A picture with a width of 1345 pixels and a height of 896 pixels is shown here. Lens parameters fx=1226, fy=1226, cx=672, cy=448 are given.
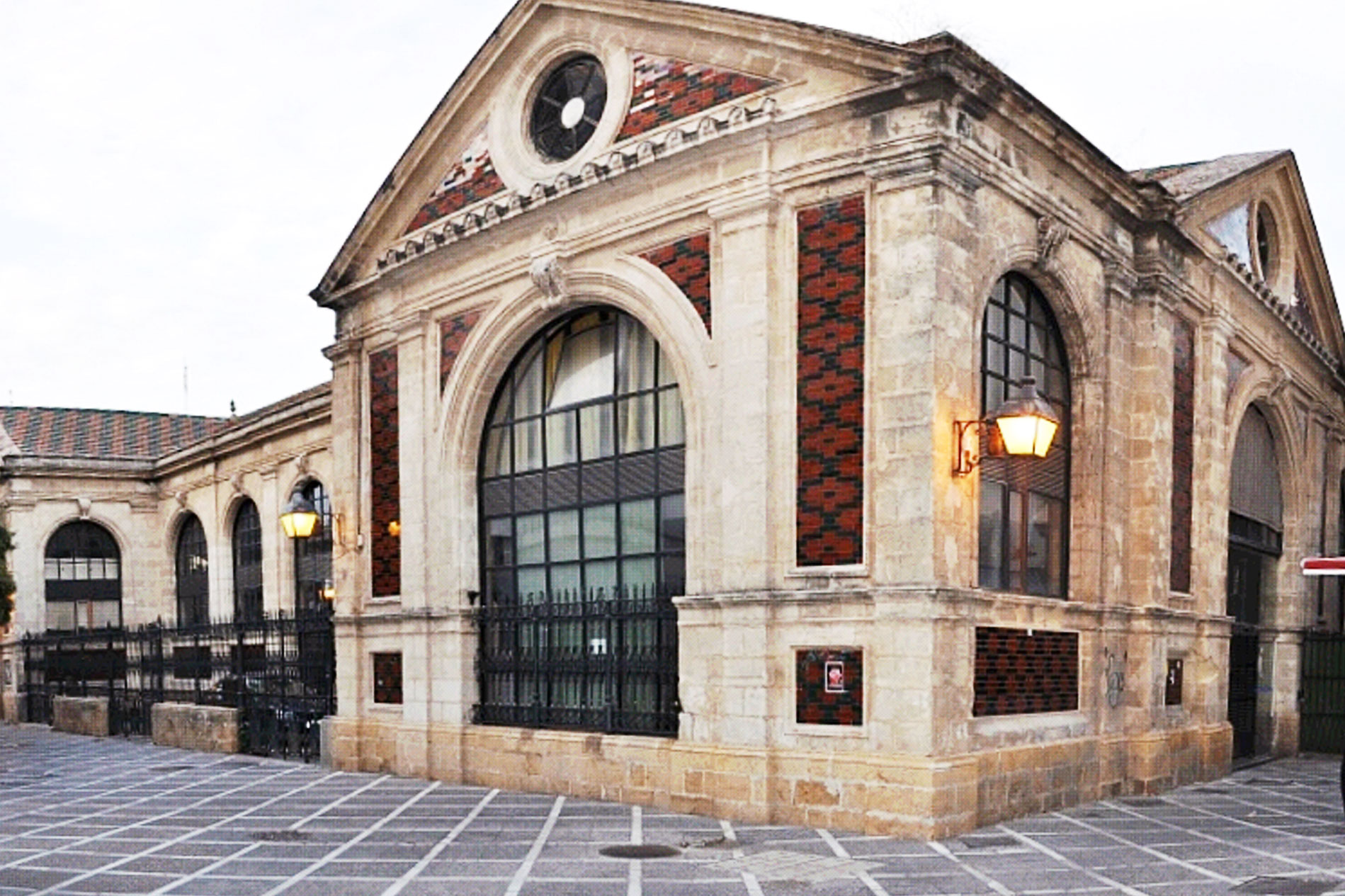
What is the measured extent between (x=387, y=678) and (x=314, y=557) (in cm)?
1152

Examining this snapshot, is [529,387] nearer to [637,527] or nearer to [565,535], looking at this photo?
[565,535]

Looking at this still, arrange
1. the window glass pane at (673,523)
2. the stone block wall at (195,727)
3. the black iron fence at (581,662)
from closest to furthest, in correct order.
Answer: the black iron fence at (581,662)
the window glass pane at (673,523)
the stone block wall at (195,727)

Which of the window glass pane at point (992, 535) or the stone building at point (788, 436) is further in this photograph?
the window glass pane at point (992, 535)

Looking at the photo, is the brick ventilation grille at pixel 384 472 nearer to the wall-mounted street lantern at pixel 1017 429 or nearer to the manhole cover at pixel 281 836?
the manhole cover at pixel 281 836

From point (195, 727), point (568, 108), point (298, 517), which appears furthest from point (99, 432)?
point (568, 108)

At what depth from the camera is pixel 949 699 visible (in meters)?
10.6

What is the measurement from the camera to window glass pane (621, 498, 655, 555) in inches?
531

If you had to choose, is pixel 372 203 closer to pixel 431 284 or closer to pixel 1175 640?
pixel 431 284

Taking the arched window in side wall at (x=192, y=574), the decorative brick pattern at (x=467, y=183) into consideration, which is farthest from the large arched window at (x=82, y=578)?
the decorative brick pattern at (x=467, y=183)

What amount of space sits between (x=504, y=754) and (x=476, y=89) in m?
8.06

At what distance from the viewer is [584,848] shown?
10.4 meters

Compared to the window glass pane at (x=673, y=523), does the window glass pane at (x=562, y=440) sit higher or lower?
higher

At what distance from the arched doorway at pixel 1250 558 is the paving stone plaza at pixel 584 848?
3.07m

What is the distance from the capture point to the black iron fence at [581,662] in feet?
42.5
